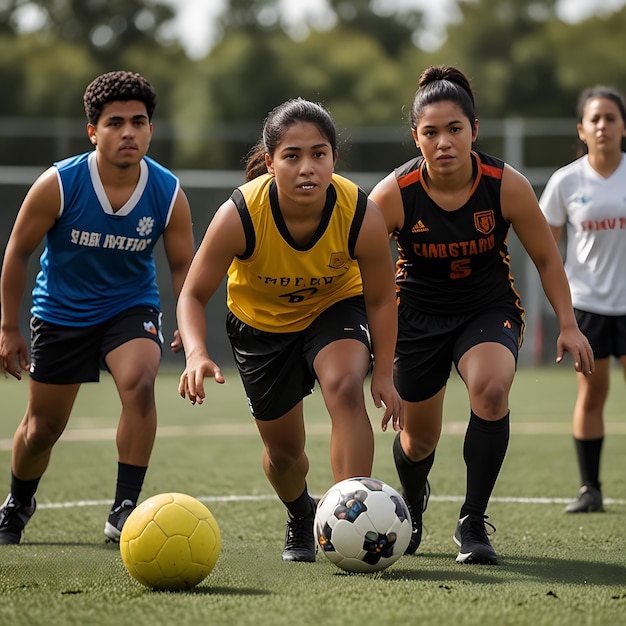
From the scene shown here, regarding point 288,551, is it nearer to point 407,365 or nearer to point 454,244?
point 407,365

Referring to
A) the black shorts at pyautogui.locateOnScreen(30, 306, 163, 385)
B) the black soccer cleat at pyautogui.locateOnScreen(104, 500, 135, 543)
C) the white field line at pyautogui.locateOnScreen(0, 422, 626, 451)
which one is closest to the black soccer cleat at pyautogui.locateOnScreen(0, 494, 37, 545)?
the black soccer cleat at pyautogui.locateOnScreen(104, 500, 135, 543)

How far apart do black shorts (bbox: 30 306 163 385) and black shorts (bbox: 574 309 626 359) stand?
2.47 m

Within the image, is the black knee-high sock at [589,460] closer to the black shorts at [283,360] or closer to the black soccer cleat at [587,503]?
the black soccer cleat at [587,503]

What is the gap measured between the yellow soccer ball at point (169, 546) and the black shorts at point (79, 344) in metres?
1.39

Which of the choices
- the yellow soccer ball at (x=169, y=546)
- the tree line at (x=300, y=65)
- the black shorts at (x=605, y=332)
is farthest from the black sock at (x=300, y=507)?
the tree line at (x=300, y=65)

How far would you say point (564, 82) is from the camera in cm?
3544

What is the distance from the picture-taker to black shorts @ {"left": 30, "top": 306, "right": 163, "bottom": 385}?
218 inches

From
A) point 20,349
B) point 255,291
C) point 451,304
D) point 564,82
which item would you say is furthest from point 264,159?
point 564,82

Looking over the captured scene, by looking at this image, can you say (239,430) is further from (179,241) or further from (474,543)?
(474,543)

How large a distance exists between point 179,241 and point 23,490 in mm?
1370

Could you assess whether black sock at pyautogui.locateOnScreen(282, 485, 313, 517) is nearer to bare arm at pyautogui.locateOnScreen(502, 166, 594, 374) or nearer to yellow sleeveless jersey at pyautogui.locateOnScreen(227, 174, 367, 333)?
yellow sleeveless jersey at pyautogui.locateOnScreen(227, 174, 367, 333)

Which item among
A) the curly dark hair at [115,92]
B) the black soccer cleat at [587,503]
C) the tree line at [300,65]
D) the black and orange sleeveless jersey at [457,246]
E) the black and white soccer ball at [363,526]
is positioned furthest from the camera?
the tree line at [300,65]

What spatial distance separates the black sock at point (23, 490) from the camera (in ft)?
18.4

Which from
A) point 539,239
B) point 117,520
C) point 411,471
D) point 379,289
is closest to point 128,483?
point 117,520
